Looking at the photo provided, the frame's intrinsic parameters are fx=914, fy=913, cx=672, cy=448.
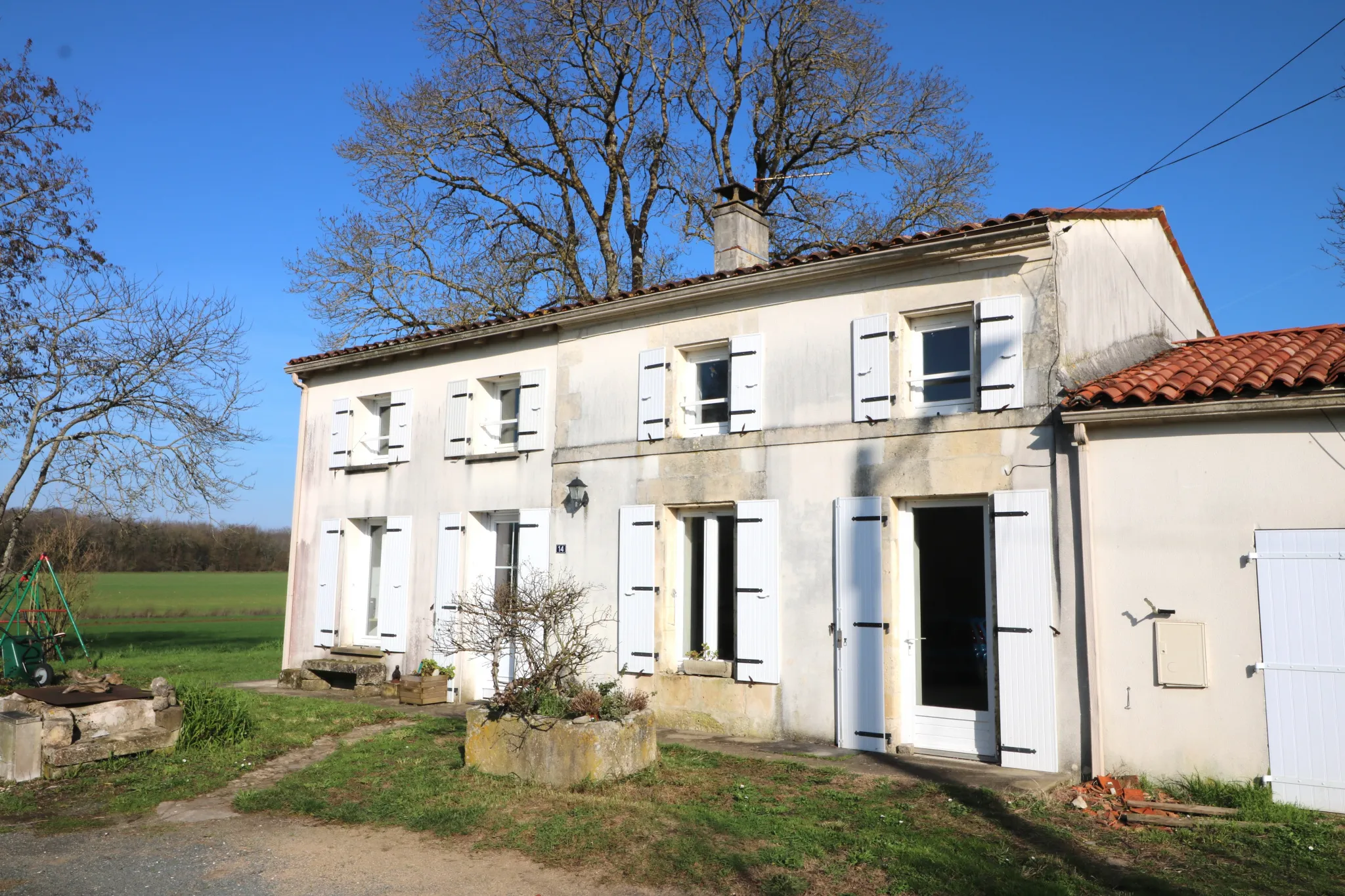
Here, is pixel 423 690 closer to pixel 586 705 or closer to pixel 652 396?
pixel 652 396

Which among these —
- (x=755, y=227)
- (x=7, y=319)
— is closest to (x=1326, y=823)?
(x=755, y=227)

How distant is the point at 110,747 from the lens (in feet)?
24.2

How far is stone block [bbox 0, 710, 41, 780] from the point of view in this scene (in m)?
6.94

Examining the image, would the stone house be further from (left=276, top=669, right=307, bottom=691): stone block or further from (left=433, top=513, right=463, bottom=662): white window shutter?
(left=276, top=669, right=307, bottom=691): stone block

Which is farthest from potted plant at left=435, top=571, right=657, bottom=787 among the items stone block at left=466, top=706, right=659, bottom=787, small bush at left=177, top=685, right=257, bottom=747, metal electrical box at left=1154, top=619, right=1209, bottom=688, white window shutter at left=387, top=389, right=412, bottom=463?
white window shutter at left=387, top=389, right=412, bottom=463

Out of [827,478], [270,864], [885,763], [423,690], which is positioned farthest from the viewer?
[423,690]

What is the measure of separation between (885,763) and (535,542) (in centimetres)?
481

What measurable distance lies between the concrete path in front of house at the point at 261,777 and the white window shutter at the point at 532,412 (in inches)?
133

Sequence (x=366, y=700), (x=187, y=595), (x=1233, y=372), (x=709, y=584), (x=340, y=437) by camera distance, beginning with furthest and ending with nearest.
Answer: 1. (x=187, y=595)
2. (x=340, y=437)
3. (x=366, y=700)
4. (x=709, y=584)
5. (x=1233, y=372)

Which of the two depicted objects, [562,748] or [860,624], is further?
[860,624]

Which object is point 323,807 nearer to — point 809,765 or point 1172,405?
point 809,765

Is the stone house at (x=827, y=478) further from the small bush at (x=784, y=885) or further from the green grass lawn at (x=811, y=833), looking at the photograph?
the small bush at (x=784, y=885)

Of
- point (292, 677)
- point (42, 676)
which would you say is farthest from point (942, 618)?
point (42, 676)

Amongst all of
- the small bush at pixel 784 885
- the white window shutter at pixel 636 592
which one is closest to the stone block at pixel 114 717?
the white window shutter at pixel 636 592
